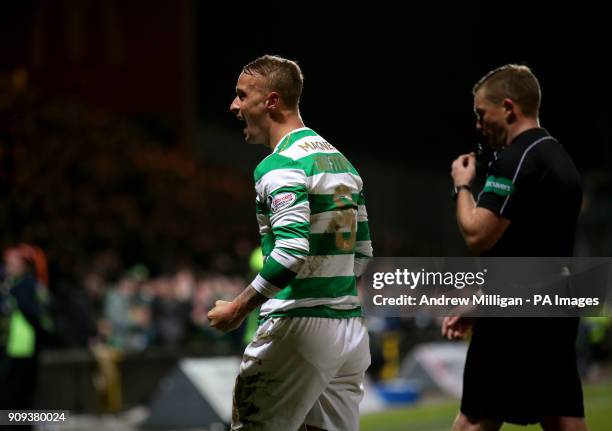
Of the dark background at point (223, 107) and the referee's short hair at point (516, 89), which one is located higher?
the dark background at point (223, 107)

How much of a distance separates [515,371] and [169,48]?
17.7 m

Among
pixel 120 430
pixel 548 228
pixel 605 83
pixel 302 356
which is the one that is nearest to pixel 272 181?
pixel 302 356

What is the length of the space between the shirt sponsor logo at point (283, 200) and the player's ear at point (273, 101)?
501 millimetres

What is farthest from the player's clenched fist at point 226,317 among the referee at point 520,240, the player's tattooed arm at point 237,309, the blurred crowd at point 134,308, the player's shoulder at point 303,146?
the blurred crowd at point 134,308

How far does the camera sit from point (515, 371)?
446 cm

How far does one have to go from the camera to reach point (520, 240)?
4.45 metres

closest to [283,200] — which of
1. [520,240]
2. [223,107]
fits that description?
[520,240]

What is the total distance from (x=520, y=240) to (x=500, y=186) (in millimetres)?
260

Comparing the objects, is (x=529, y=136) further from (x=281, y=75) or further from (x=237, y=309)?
(x=237, y=309)

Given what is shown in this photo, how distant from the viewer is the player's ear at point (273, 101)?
4246 mm

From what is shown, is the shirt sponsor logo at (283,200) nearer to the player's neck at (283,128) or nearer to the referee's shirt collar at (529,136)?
the player's neck at (283,128)

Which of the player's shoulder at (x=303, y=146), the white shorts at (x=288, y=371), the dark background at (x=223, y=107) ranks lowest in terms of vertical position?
the white shorts at (x=288, y=371)

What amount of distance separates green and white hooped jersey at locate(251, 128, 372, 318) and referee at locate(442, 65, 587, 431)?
0.60 m

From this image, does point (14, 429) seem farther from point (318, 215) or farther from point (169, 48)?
point (169, 48)
